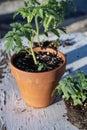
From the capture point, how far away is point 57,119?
1.60 meters

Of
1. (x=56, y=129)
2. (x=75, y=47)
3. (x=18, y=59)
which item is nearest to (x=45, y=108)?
(x=56, y=129)

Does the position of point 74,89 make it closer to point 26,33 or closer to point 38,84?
point 38,84

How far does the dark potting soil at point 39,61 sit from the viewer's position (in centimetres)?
160

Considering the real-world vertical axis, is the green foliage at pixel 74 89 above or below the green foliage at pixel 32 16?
below

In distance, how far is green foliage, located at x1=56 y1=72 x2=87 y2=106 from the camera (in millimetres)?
1454

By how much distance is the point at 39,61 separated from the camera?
1.67m

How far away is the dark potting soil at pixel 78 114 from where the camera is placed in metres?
1.46

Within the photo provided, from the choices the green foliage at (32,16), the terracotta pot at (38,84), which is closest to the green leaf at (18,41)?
the green foliage at (32,16)

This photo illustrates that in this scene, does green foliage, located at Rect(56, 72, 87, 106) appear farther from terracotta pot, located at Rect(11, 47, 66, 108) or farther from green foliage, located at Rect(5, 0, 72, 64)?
green foliage, located at Rect(5, 0, 72, 64)

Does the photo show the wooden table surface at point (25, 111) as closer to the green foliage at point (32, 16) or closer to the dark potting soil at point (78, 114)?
the dark potting soil at point (78, 114)

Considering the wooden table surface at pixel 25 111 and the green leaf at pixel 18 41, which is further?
the wooden table surface at pixel 25 111

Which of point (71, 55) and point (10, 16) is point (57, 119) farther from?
point (10, 16)

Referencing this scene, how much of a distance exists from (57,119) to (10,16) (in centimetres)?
267

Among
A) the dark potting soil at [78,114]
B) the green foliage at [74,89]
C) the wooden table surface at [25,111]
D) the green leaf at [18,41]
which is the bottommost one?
the wooden table surface at [25,111]
